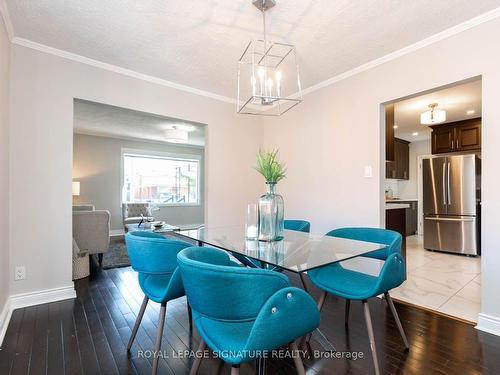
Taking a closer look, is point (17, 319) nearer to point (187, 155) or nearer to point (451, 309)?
point (451, 309)

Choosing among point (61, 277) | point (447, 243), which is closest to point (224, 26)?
point (61, 277)

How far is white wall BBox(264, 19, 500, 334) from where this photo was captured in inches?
80.4

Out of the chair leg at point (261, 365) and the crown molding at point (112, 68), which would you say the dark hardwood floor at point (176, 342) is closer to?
the chair leg at point (261, 365)

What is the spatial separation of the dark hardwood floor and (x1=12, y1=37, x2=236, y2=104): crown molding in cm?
239

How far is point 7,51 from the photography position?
7.36 feet

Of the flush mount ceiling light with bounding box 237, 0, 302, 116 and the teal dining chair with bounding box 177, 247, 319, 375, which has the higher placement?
the flush mount ceiling light with bounding box 237, 0, 302, 116

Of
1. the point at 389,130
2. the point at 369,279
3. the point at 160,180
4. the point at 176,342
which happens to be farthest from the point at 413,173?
the point at 176,342

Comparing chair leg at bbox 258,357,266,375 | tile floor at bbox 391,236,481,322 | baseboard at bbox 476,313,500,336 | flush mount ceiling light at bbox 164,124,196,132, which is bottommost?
tile floor at bbox 391,236,481,322

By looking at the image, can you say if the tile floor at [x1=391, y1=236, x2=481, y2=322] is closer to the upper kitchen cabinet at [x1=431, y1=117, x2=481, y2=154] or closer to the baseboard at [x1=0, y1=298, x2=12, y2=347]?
the upper kitchen cabinet at [x1=431, y1=117, x2=481, y2=154]

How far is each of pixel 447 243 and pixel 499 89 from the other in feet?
11.5

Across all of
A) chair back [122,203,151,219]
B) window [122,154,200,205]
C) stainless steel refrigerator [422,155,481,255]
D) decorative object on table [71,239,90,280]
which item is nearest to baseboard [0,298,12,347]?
decorative object on table [71,239,90,280]

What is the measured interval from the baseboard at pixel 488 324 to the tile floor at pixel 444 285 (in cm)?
13

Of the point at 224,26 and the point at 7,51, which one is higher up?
the point at 224,26

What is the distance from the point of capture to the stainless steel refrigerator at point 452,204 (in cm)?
440
